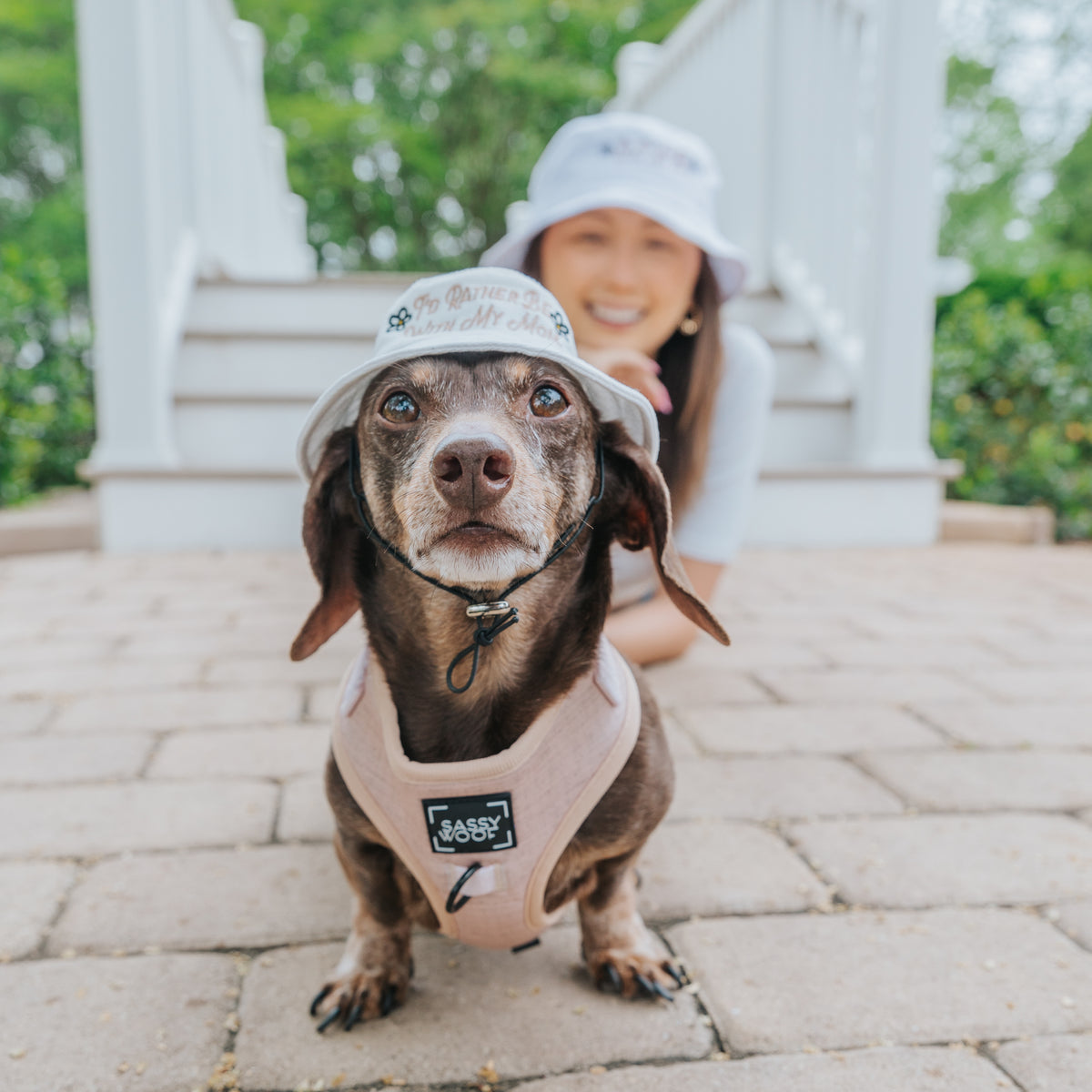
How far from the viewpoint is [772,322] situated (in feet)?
19.7

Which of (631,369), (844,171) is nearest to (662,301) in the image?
(631,369)

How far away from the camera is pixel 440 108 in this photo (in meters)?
16.1

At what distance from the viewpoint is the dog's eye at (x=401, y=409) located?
1.29m

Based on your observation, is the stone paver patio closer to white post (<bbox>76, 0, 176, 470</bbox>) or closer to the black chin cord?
the black chin cord

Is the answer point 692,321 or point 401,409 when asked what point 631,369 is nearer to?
point 692,321

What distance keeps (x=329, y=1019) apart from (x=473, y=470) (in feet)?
2.60

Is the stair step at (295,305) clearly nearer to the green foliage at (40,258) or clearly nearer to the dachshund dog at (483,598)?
the green foliage at (40,258)

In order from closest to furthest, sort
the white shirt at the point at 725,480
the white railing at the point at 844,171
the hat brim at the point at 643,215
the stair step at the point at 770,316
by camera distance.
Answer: the hat brim at the point at 643,215 → the white shirt at the point at 725,480 → the white railing at the point at 844,171 → the stair step at the point at 770,316

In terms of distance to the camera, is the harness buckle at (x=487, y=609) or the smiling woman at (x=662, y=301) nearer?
the harness buckle at (x=487, y=609)

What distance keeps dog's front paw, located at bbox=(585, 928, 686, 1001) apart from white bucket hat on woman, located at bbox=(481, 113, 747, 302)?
1686mm

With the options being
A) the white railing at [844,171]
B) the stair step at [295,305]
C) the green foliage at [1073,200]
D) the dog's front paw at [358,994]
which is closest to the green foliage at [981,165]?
the green foliage at [1073,200]

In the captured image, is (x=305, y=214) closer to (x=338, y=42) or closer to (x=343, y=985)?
(x=338, y=42)

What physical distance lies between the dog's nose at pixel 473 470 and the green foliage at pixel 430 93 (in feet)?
48.9

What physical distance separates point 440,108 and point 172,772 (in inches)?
627
